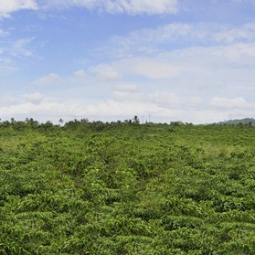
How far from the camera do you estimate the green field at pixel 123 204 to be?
9406mm

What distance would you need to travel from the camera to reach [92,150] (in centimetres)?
2025

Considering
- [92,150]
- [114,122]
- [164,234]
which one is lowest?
[164,234]

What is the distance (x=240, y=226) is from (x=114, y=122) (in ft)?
127

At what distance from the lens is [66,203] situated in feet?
38.2

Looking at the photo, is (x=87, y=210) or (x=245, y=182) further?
(x=245, y=182)

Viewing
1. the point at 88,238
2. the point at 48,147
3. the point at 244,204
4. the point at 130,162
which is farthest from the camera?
the point at 48,147

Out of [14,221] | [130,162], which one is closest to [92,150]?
[130,162]

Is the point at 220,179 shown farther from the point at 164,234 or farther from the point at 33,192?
the point at 33,192

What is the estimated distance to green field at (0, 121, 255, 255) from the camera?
30.9 ft

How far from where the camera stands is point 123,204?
12125 mm

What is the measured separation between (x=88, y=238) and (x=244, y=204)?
6.76m

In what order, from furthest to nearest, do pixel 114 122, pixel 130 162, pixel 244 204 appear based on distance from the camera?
pixel 114 122, pixel 130 162, pixel 244 204

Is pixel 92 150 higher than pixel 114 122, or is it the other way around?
pixel 114 122

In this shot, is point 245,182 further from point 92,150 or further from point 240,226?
point 92,150
